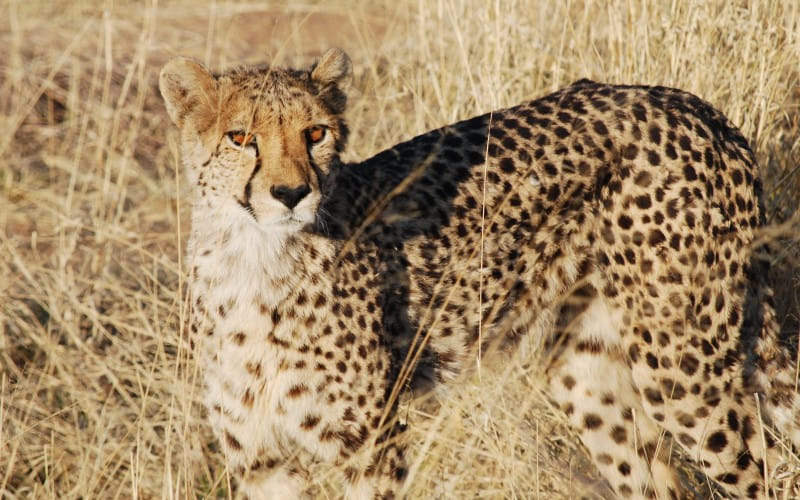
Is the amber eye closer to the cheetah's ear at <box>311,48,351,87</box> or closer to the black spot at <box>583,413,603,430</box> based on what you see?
the cheetah's ear at <box>311,48,351,87</box>

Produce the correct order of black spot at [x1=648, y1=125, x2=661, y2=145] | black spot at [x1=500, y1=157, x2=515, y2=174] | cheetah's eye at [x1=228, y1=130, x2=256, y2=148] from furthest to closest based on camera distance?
1. black spot at [x1=500, y1=157, x2=515, y2=174]
2. black spot at [x1=648, y1=125, x2=661, y2=145]
3. cheetah's eye at [x1=228, y1=130, x2=256, y2=148]

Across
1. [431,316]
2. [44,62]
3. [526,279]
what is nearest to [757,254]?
[526,279]

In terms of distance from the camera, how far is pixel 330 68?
3438mm

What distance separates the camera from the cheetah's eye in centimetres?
309

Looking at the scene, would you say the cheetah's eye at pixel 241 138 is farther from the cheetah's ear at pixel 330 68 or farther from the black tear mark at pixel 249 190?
the cheetah's ear at pixel 330 68

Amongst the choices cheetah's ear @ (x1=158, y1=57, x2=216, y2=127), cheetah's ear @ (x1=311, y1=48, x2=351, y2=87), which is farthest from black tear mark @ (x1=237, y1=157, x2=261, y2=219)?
cheetah's ear @ (x1=311, y1=48, x2=351, y2=87)

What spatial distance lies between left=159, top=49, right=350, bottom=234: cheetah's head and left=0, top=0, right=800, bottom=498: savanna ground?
0.24 meters

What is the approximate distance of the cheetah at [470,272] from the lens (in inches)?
129

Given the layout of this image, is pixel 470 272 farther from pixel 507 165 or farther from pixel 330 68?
pixel 330 68

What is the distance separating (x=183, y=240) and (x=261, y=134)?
7.53 feet

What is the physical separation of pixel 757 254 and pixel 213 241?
1.73m

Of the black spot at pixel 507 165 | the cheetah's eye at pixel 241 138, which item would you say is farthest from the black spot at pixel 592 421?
the cheetah's eye at pixel 241 138

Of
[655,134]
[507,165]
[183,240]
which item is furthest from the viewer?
[183,240]

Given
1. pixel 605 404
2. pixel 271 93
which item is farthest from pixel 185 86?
pixel 605 404
